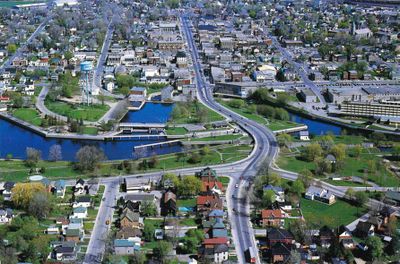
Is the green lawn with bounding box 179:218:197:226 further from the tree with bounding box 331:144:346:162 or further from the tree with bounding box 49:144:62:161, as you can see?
the tree with bounding box 49:144:62:161

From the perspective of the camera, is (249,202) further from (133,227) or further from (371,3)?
(371,3)

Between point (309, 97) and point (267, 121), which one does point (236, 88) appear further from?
point (267, 121)

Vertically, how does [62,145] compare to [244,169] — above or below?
below

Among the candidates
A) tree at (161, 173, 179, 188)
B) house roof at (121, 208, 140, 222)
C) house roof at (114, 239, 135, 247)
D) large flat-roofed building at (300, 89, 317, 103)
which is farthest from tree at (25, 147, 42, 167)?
large flat-roofed building at (300, 89, 317, 103)

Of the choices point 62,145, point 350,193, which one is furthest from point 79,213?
point 62,145

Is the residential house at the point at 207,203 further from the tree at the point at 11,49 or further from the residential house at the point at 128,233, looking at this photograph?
the tree at the point at 11,49

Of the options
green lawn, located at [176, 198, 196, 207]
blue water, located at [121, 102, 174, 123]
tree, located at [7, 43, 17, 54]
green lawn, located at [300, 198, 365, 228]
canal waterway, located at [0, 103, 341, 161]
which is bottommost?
canal waterway, located at [0, 103, 341, 161]

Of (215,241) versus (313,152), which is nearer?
(215,241)
